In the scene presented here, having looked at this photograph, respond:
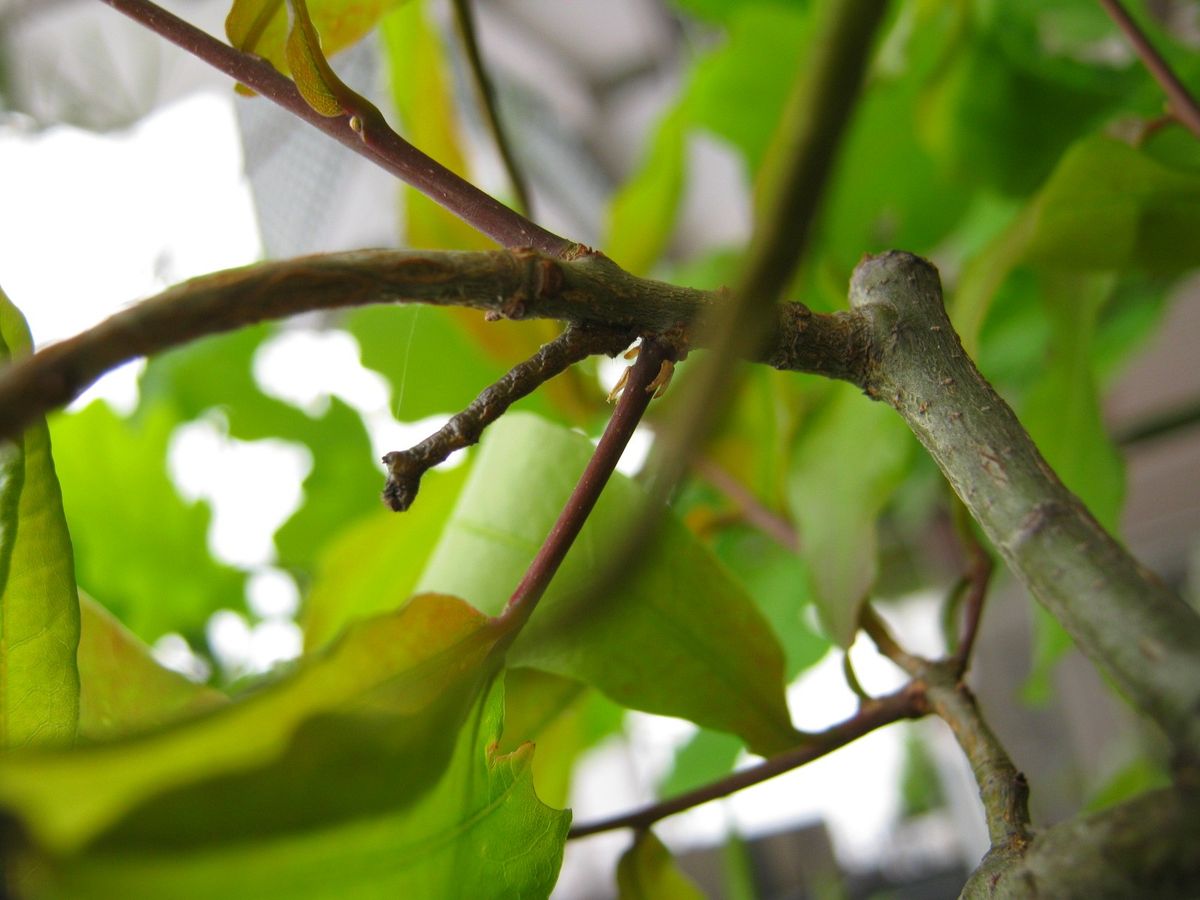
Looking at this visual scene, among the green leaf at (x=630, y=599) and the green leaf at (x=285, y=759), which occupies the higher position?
the green leaf at (x=630, y=599)

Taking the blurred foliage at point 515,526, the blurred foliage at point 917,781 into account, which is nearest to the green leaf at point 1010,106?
the blurred foliage at point 515,526

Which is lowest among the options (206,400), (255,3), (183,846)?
(183,846)

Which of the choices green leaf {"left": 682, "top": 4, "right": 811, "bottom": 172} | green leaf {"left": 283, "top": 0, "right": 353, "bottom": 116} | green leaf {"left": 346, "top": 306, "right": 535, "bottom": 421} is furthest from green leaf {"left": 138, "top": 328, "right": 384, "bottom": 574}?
green leaf {"left": 283, "top": 0, "right": 353, "bottom": 116}

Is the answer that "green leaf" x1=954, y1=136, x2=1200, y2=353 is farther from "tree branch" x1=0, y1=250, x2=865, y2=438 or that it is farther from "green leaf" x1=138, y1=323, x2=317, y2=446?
"green leaf" x1=138, y1=323, x2=317, y2=446

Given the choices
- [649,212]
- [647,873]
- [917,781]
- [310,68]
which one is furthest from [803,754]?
[917,781]

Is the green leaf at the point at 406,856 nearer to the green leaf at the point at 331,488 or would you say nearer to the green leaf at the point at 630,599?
the green leaf at the point at 630,599

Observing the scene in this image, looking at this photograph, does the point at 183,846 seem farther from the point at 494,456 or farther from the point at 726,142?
the point at 726,142

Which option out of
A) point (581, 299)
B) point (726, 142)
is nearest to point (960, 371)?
point (581, 299)
